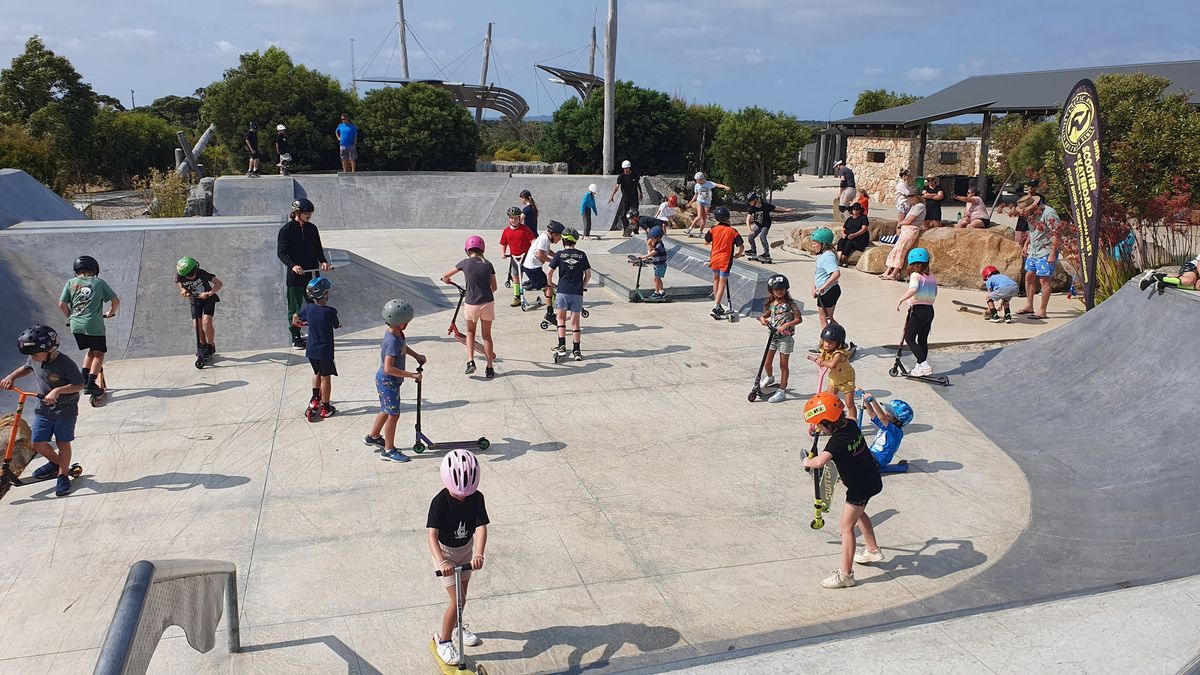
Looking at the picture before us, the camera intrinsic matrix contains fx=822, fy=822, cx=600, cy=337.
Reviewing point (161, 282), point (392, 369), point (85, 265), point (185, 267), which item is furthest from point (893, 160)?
point (85, 265)

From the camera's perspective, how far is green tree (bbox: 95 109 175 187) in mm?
33219

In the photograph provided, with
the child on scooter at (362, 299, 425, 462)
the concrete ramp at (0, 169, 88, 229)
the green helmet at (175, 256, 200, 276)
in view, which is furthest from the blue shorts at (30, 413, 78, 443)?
the concrete ramp at (0, 169, 88, 229)

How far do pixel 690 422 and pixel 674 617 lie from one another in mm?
3362

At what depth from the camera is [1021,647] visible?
3607 mm

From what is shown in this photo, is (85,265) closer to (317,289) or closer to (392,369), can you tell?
(317,289)

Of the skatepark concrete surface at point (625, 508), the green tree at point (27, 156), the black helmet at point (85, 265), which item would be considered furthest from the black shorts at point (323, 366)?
the green tree at point (27, 156)

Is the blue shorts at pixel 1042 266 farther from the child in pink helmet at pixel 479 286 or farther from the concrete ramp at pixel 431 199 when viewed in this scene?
the concrete ramp at pixel 431 199

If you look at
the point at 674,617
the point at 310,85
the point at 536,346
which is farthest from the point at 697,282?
the point at 310,85

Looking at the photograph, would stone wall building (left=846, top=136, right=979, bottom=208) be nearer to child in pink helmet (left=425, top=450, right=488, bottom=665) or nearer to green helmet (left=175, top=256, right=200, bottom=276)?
green helmet (left=175, top=256, right=200, bottom=276)

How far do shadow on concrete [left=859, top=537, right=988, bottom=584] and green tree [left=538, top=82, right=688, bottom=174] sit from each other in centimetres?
2445

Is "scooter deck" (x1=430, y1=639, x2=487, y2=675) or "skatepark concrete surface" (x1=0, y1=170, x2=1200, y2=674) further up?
"skatepark concrete surface" (x1=0, y1=170, x2=1200, y2=674)

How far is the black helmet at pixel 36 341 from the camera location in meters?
6.38

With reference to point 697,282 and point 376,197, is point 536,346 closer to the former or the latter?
point 697,282

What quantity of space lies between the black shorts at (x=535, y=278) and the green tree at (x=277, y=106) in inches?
722
